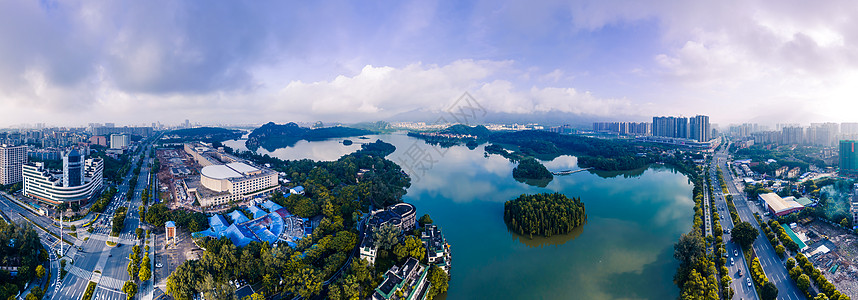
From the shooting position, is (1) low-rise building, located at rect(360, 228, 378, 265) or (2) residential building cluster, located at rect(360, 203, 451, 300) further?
(1) low-rise building, located at rect(360, 228, 378, 265)

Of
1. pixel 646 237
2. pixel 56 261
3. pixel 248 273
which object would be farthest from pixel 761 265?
pixel 56 261

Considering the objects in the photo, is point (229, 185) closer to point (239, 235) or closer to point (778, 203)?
point (239, 235)

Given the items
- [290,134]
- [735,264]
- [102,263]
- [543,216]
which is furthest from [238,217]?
[290,134]

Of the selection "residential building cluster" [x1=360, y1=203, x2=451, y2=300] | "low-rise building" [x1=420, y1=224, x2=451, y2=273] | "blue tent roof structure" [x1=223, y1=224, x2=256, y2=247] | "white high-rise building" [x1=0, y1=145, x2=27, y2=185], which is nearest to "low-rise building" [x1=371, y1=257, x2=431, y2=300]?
"residential building cluster" [x1=360, y1=203, x2=451, y2=300]

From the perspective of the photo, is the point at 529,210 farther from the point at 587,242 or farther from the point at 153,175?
the point at 153,175

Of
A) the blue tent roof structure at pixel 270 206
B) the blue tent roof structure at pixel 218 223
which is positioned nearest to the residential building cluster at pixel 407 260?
the blue tent roof structure at pixel 270 206

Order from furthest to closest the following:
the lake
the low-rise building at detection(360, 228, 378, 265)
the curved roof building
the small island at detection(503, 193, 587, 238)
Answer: the curved roof building
the small island at detection(503, 193, 587, 238)
the low-rise building at detection(360, 228, 378, 265)
the lake

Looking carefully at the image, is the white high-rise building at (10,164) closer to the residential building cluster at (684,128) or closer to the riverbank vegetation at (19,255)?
the riverbank vegetation at (19,255)

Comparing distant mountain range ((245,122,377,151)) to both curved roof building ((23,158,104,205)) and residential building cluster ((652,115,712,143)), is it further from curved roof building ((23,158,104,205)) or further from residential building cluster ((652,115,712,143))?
residential building cluster ((652,115,712,143))
